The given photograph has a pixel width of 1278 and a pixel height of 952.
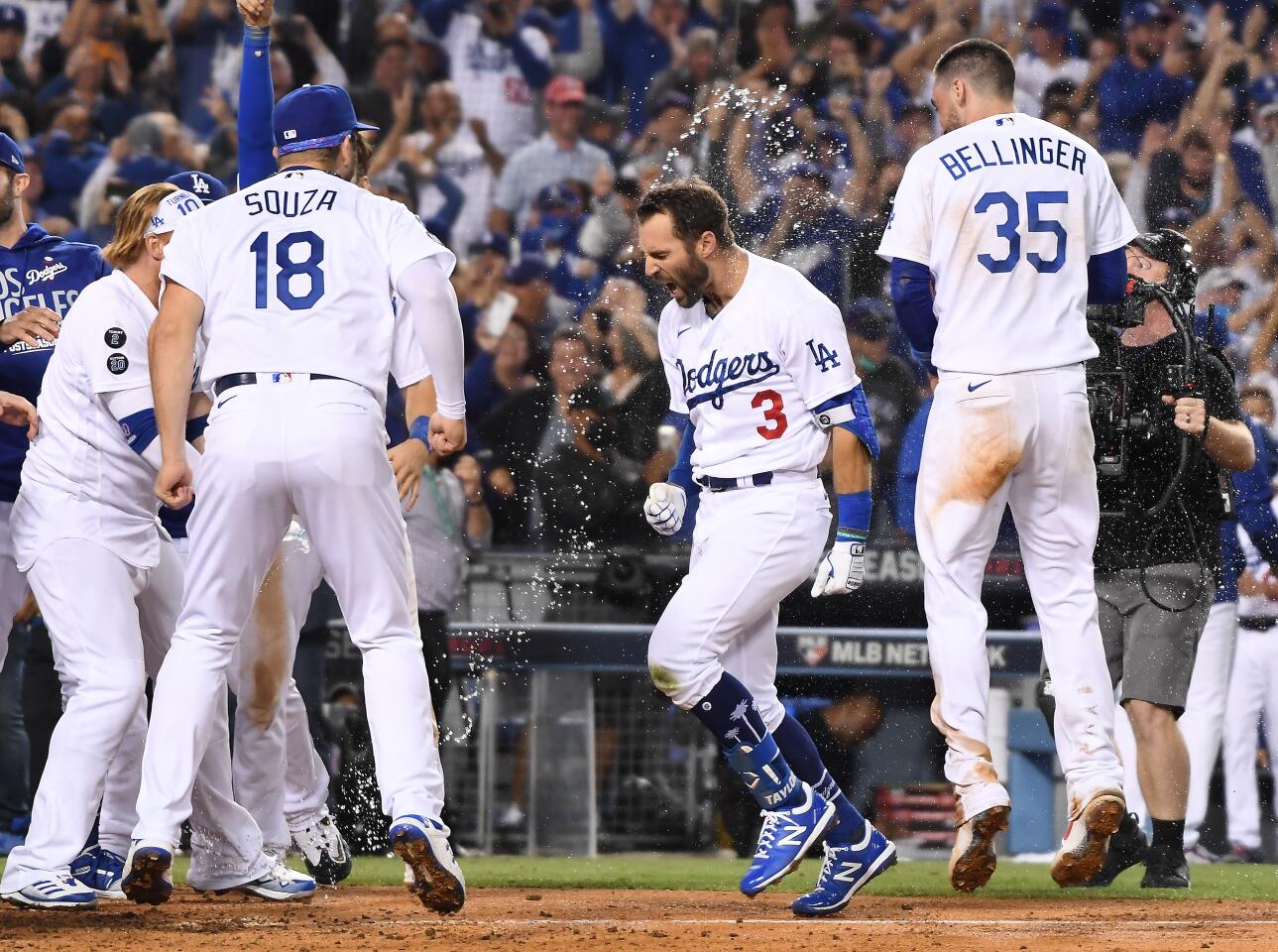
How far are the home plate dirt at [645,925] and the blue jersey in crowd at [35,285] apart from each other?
1750 mm

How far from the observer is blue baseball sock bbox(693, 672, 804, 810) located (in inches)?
194

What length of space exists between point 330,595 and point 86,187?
404cm

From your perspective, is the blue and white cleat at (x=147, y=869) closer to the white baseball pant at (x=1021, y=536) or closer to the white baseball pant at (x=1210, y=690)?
the white baseball pant at (x=1021, y=536)

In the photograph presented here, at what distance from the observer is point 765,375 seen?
5000 millimetres

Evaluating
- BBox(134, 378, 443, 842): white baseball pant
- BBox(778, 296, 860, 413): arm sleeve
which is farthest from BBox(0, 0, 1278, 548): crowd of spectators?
BBox(134, 378, 443, 842): white baseball pant

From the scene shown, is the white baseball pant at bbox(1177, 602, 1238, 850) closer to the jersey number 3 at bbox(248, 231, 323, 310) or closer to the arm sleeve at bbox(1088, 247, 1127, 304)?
the arm sleeve at bbox(1088, 247, 1127, 304)

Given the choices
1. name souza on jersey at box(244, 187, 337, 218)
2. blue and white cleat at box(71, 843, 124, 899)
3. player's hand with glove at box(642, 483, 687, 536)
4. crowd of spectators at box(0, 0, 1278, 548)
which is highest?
crowd of spectators at box(0, 0, 1278, 548)

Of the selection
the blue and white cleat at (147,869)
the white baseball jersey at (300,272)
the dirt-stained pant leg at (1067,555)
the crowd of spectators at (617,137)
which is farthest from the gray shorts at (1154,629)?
the blue and white cleat at (147,869)

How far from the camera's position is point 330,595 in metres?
8.16

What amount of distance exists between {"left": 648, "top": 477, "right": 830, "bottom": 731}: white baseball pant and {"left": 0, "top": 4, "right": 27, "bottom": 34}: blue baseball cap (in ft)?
27.4

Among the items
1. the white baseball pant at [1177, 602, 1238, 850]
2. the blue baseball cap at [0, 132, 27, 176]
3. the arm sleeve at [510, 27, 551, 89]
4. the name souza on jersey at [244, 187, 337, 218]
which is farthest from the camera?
the arm sleeve at [510, 27, 551, 89]

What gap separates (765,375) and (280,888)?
2171mm

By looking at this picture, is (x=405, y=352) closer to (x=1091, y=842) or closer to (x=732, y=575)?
(x=732, y=575)

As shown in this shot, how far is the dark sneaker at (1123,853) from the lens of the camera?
6.25 meters
